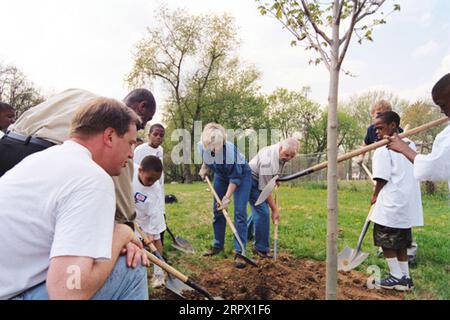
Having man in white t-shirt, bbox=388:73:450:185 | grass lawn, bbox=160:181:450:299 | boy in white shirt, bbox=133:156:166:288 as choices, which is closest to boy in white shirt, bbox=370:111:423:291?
grass lawn, bbox=160:181:450:299

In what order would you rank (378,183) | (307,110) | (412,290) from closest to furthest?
1. (412,290)
2. (378,183)
3. (307,110)

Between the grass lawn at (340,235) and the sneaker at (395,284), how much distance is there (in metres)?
0.10

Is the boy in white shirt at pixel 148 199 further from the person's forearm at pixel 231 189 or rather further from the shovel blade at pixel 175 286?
the person's forearm at pixel 231 189

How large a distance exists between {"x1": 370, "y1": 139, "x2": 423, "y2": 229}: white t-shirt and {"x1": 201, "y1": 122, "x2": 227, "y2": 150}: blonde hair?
6.09 ft

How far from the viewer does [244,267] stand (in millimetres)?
4383

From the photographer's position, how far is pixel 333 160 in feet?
7.88

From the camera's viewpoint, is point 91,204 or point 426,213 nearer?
point 91,204

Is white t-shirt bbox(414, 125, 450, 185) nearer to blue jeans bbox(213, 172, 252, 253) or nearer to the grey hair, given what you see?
the grey hair

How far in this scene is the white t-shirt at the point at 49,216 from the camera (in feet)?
4.51
